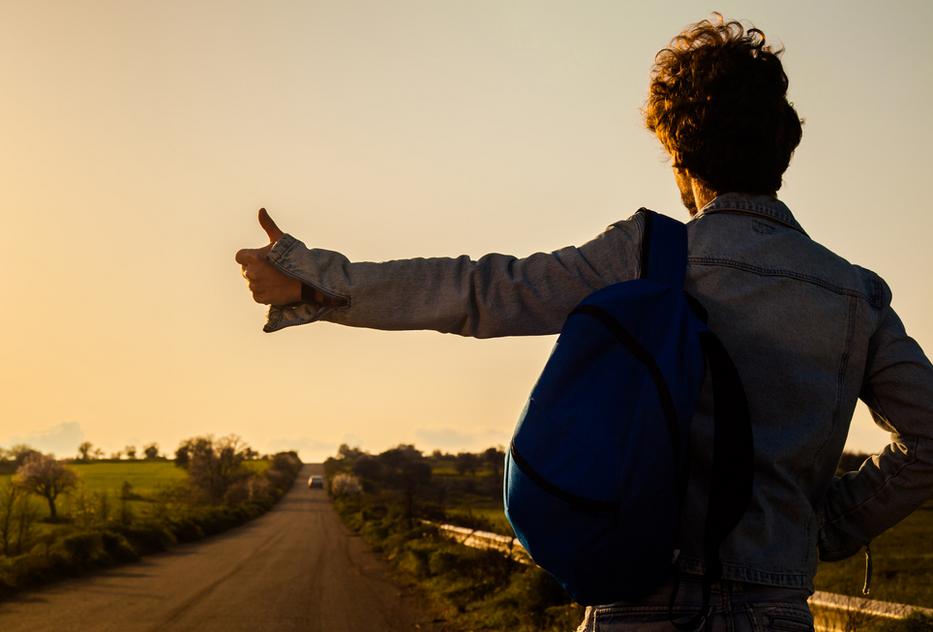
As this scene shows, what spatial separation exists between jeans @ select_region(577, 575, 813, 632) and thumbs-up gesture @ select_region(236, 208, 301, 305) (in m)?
1.02

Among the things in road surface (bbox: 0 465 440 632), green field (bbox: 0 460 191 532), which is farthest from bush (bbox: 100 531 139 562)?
green field (bbox: 0 460 191 532)

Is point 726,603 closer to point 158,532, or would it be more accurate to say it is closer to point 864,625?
point 864,625

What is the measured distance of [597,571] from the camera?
1787mm

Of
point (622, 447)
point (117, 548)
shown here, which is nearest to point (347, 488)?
point (117, 548)

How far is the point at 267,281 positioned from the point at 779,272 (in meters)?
1.22

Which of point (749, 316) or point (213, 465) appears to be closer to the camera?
point (749, 316)

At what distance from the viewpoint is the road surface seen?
10.8 m

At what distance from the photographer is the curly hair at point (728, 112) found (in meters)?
2.18

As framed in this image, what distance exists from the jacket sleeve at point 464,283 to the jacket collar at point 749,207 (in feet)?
0.90

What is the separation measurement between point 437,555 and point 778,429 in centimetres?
1460

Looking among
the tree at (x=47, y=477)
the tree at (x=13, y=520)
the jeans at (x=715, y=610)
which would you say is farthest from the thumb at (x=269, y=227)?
the tree at (x=47, y=477)

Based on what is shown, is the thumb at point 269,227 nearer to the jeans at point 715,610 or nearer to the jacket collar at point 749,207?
the jacket collar at point 749,207

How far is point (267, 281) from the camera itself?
6.88 feet

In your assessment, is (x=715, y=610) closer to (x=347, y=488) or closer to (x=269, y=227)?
(x=269, y=227)
